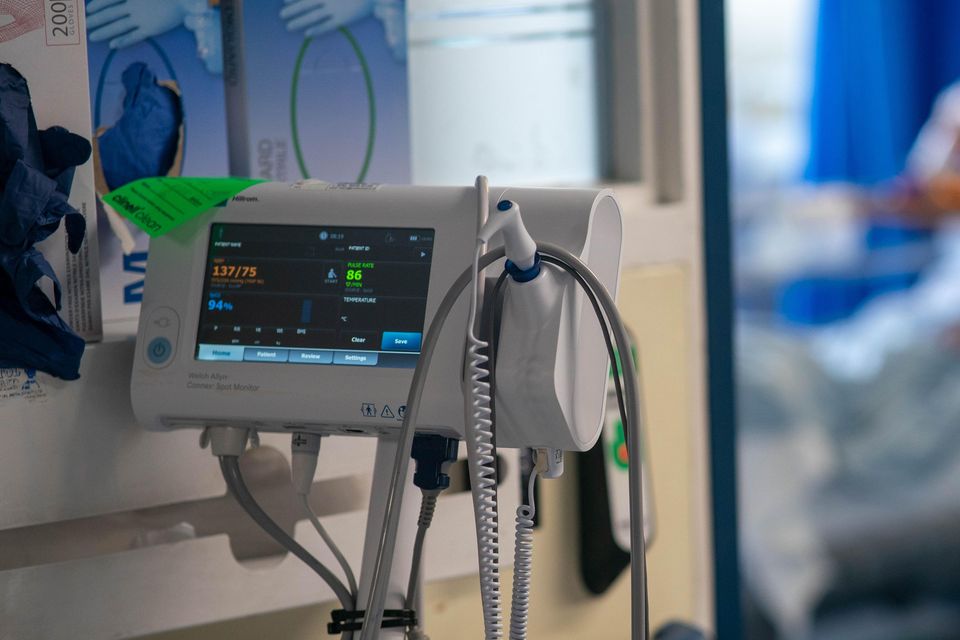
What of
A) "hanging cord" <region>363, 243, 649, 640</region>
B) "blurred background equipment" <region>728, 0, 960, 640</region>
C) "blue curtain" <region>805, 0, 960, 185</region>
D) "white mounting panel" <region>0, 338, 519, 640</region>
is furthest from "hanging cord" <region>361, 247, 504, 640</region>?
"blue curtain" <region>805, 0, 960, 185</region>

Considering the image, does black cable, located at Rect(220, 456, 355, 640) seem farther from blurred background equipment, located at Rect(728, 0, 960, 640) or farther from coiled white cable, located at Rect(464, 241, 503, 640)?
blurred background equipment, located at Rect(728, 0, 960, 640)

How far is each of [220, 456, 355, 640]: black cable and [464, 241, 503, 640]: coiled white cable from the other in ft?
0.57

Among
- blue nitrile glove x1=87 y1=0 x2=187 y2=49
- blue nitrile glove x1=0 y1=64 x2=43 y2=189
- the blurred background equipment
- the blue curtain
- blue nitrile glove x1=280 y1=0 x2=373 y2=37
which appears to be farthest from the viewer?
the blue curtain

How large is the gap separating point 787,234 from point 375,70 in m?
2.48

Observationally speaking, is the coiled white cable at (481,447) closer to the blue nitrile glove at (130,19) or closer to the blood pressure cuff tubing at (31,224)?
the blood pressure cuff tubing at (31,224)

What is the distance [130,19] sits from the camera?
957mm

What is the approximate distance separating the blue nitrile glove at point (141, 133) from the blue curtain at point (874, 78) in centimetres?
268

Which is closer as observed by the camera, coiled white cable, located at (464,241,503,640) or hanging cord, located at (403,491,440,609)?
coiled white cable, located at (464,241,503,640)

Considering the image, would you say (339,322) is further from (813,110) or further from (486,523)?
(813,110)

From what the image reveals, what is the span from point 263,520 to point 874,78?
114 inches

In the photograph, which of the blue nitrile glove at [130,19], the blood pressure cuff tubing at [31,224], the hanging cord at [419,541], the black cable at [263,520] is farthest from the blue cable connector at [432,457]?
the blue nitrile glove at [130,19]

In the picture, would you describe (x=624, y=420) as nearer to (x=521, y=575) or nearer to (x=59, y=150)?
(x=521, y=575)

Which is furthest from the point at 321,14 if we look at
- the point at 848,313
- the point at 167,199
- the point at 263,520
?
the point at 848,313

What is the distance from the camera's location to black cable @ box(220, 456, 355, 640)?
846mm
